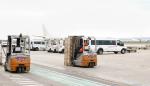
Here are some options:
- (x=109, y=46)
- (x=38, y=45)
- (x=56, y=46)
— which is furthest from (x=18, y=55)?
(x=38, y=45)

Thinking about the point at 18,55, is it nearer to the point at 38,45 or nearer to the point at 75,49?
the point at 75,49

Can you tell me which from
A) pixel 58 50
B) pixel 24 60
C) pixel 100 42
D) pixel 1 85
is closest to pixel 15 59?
pixel 24 60

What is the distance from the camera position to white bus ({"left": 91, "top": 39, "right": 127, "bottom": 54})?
60.2 meters

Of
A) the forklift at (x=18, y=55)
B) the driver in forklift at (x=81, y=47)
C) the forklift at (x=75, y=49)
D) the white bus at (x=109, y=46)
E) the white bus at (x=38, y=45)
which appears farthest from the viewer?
the white bus at (x=38, y=45)

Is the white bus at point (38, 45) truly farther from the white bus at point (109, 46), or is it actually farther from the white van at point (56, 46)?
the white bus at point (109, 46)

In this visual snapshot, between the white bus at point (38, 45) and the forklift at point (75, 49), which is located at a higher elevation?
the white bus at point (38, 45)

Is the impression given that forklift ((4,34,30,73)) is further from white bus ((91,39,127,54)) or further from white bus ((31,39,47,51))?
white bus ((31,39,47,51))

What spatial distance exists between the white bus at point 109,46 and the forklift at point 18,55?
1274 inches

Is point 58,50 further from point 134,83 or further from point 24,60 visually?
point 134,83

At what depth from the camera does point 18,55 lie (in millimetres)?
26703

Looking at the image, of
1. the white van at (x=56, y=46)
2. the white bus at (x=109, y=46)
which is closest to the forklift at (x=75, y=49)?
the white bus at (x=109, y=46)

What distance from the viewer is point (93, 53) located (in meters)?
34.2

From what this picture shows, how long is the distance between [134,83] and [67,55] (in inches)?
591

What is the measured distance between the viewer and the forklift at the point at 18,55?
2667cm
